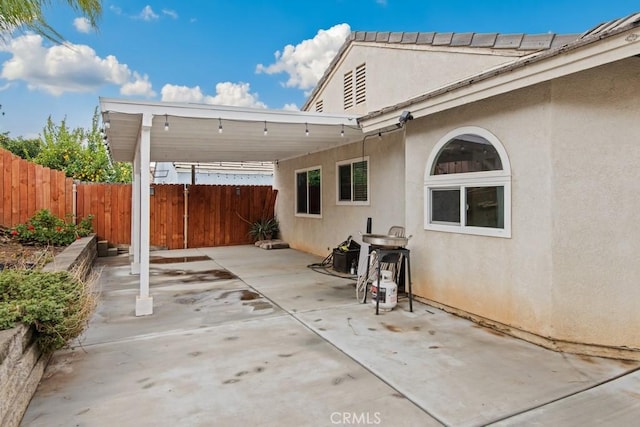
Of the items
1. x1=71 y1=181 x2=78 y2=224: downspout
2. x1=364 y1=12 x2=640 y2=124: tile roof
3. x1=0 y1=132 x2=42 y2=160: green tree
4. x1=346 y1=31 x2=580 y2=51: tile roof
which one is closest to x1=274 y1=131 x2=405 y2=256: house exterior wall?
x1=364 y1=12 x2=640 y2=124: tile roof

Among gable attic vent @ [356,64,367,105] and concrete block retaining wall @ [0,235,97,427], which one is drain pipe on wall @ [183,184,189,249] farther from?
concrete block retaining wall @ [0,235,97,427]

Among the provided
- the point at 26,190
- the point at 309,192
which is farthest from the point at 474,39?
the point at 26,190

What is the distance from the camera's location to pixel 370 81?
346 inches

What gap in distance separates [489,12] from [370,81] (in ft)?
11.2

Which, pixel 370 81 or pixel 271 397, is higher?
pixel 370 81

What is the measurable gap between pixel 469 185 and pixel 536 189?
34.8 inches

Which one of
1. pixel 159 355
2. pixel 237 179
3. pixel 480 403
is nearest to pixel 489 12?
pixel 480 403

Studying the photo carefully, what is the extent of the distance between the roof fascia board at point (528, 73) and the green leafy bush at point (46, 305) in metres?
4.27

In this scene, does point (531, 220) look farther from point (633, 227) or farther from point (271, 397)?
point (271, 397)

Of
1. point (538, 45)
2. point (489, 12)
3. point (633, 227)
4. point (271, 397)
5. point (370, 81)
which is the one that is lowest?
point (271, 397)

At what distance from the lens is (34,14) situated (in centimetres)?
267

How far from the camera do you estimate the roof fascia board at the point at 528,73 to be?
2.95 m

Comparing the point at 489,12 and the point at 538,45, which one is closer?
the point at 538,45

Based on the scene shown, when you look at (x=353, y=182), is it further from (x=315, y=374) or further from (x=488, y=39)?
(x=315, y=374)
